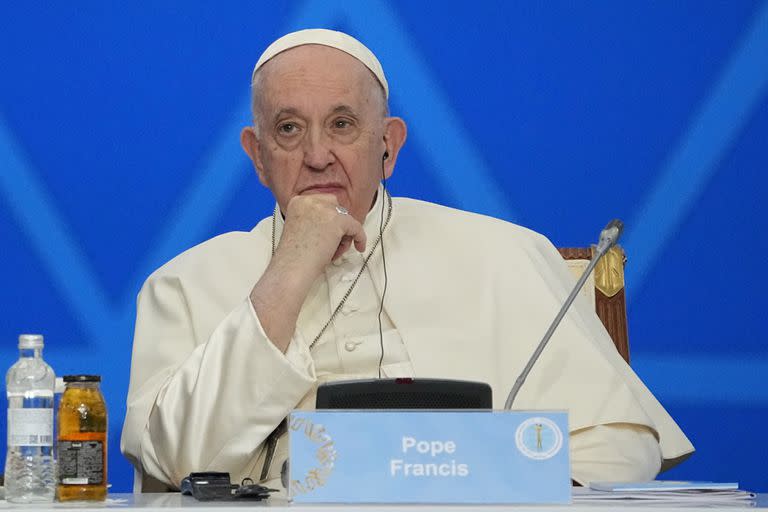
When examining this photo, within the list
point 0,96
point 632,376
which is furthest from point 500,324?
point 0,96

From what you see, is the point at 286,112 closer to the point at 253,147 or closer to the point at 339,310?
the point at 253,147

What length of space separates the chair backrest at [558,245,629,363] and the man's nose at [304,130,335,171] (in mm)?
783

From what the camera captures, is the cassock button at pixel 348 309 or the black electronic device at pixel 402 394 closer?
the black electronic device at pixel 402 394

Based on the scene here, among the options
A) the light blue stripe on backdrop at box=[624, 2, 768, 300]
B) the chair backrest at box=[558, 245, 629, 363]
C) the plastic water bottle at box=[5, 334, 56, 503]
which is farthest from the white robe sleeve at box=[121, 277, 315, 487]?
the light blue stripe on backdrop at box=[624, 2, 768, 300]

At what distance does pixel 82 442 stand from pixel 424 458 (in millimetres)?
577

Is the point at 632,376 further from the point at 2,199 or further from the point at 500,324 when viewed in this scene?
the point at 2,199

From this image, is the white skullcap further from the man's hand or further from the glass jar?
the glass jar

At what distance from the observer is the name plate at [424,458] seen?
1.84m

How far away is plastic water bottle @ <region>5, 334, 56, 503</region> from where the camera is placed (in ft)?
6.86

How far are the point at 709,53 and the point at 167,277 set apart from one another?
195 cm

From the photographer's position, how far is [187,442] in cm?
262

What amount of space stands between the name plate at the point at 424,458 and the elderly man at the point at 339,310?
0.72 meters

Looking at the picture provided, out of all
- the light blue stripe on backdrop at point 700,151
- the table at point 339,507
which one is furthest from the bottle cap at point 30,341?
the light blue stripe on backdrop at point 700,151

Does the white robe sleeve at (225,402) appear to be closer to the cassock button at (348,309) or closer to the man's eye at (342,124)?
the cassock button at (348,309)
